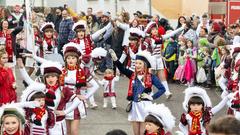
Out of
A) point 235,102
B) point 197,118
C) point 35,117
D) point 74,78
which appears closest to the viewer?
point 35,117

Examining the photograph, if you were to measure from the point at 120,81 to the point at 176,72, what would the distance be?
1746 millimetres

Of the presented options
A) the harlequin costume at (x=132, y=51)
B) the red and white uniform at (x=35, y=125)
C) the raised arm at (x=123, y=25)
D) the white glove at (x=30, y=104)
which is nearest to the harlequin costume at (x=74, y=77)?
the red and white uniform at (x=35, y=125)

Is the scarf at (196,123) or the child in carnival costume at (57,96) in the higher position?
the child in carnival costume at (57,96)

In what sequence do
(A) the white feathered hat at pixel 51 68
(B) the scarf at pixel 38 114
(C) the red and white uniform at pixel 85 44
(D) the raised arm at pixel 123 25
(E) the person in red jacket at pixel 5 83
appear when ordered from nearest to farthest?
1. (B) the scarf at pixel 38 114
2. (A) the white feathered hat at pixel 51 68
3. (E) the person in red jacket at pixel 5 83
4. (C) the red and white uniform at pixel 85 44
5. (D) the raised arm at pixel 123 25

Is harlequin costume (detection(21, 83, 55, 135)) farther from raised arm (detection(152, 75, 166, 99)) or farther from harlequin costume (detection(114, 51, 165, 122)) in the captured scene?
raised arm (detection(152, 75, 166, 99))

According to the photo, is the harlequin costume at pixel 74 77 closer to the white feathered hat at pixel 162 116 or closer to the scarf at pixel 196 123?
the scarf at pixel 196 123

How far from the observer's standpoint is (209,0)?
26219mm

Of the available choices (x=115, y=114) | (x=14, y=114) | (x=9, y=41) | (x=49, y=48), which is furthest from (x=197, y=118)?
(x=9, y=41)

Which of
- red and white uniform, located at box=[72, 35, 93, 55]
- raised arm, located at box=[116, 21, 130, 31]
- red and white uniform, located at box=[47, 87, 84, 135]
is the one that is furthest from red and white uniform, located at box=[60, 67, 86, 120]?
raised arm, located at box=[116, 21, 130, 31]

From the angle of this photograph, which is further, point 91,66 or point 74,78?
point 91,66

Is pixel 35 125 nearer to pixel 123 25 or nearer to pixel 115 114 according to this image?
pixel 115 114

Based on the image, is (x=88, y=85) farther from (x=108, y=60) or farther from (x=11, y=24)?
(x=108, y=60)

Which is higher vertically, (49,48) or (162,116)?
(49,48)

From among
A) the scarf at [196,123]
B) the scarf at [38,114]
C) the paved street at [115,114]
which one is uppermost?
the scarf at [38,114]
